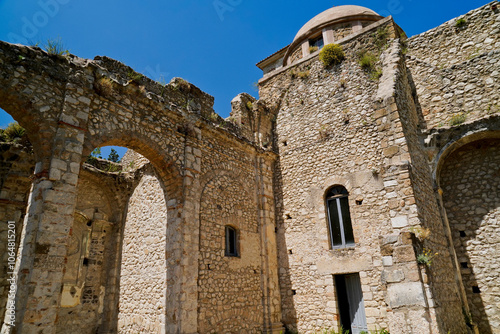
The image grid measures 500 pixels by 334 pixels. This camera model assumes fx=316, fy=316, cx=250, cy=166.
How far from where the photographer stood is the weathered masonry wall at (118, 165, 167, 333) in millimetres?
7770

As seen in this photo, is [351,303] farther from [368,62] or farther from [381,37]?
[381,37]

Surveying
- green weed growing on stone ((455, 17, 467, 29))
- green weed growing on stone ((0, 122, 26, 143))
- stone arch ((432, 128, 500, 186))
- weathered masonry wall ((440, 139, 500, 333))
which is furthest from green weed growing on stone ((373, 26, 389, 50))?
green weed growing on stone ((0, 122, 26, 143))

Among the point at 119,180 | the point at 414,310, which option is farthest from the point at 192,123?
the point at 414,310

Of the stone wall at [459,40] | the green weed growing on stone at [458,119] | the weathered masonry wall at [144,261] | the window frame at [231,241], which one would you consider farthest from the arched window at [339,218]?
the weathered masonry wall at [144,261]

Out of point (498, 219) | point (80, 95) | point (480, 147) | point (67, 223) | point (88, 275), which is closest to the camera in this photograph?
point (67, 223)

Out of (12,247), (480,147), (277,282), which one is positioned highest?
(480,147)

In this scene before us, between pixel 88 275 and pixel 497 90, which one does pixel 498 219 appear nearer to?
pixel 497 90

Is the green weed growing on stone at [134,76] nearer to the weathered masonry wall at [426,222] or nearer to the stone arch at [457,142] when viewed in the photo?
the weathered masonry wall at [426,222]

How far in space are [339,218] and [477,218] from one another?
3.73 metres

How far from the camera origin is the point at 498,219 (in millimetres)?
8453

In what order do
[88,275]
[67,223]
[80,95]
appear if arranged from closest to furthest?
[67,223] → [80,95] → [88,275]

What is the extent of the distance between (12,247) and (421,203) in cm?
979

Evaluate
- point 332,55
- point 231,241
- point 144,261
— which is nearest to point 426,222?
point 231,241

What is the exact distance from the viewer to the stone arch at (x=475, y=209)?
826 centimetres
